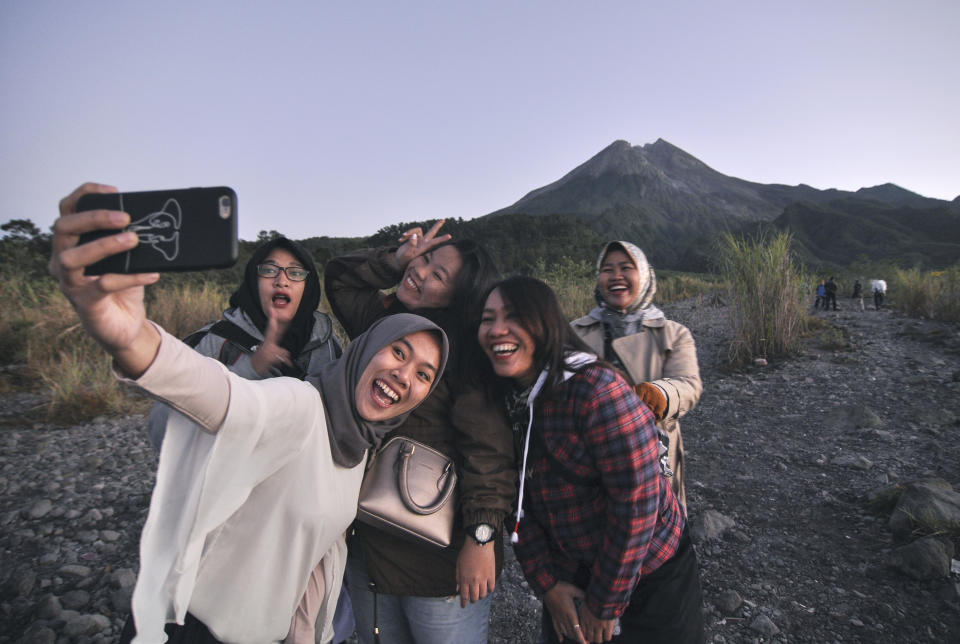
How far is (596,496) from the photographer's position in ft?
4.22

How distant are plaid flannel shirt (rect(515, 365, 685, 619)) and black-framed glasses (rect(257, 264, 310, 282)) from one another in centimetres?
129

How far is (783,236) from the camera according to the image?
19.9 feet

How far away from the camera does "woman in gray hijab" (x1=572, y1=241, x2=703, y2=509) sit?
190cm

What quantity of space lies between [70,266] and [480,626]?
56.8 inches

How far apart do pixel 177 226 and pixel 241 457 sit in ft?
1.49

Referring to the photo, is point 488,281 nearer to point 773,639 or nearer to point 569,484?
point 569,484

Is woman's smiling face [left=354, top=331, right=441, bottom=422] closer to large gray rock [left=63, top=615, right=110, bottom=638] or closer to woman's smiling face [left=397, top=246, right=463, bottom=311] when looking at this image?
woman's smiling face [left=397, top=246, right=463, bottom=311]

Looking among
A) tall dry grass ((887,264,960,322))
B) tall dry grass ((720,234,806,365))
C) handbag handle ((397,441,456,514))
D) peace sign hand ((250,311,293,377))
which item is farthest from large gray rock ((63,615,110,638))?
tall dry grass ((887,264,960,322))

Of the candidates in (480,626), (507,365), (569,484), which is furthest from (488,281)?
(480,626)

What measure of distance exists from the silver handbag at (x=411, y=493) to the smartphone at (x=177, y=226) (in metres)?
0.74

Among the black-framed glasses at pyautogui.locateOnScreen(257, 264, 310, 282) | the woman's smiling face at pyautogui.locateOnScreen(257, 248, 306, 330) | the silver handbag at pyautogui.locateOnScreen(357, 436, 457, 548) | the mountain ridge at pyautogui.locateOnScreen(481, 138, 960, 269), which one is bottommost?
the silver handbag at pyautogui.locateOnScreen(357, 436, 457, 548)

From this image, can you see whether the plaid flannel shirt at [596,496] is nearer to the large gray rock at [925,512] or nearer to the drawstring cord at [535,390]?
the drawstring cord at [535,390]

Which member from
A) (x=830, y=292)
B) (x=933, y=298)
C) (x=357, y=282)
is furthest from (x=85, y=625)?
(x=830, y=292)

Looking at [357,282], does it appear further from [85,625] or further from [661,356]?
[85,625]
